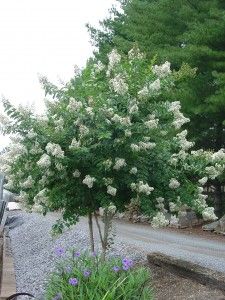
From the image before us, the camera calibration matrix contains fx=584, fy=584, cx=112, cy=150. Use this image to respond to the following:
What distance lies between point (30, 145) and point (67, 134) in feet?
1.51

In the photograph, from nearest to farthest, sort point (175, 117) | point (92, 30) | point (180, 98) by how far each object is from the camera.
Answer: point (175, 117), point (180, 98), point (92, 30)

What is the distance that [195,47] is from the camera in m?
15.5

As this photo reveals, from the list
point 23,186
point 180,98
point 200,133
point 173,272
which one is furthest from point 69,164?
point 200,133

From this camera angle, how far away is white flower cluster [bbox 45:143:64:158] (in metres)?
6.35

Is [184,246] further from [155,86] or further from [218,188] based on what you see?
[155,86]

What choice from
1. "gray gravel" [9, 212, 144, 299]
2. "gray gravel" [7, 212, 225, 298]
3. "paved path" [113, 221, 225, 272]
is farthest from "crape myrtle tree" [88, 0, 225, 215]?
"gray gravel" [9, 212, 144, 299]

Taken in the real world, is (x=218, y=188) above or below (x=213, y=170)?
above

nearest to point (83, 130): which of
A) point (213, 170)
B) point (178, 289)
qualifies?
point (213, 170)

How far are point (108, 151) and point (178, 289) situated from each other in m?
1.80

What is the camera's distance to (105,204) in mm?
6902

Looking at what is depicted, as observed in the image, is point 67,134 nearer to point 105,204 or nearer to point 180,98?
point 105,204

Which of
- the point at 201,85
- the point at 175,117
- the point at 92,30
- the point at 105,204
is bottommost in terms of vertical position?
the point at 105,204

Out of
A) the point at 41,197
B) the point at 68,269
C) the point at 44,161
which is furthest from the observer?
the point at 41,197

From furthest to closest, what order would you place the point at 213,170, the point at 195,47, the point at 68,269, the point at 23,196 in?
the point at 195,47 < the point at 23,196 < the point at 213,170 < the point at 68,269
